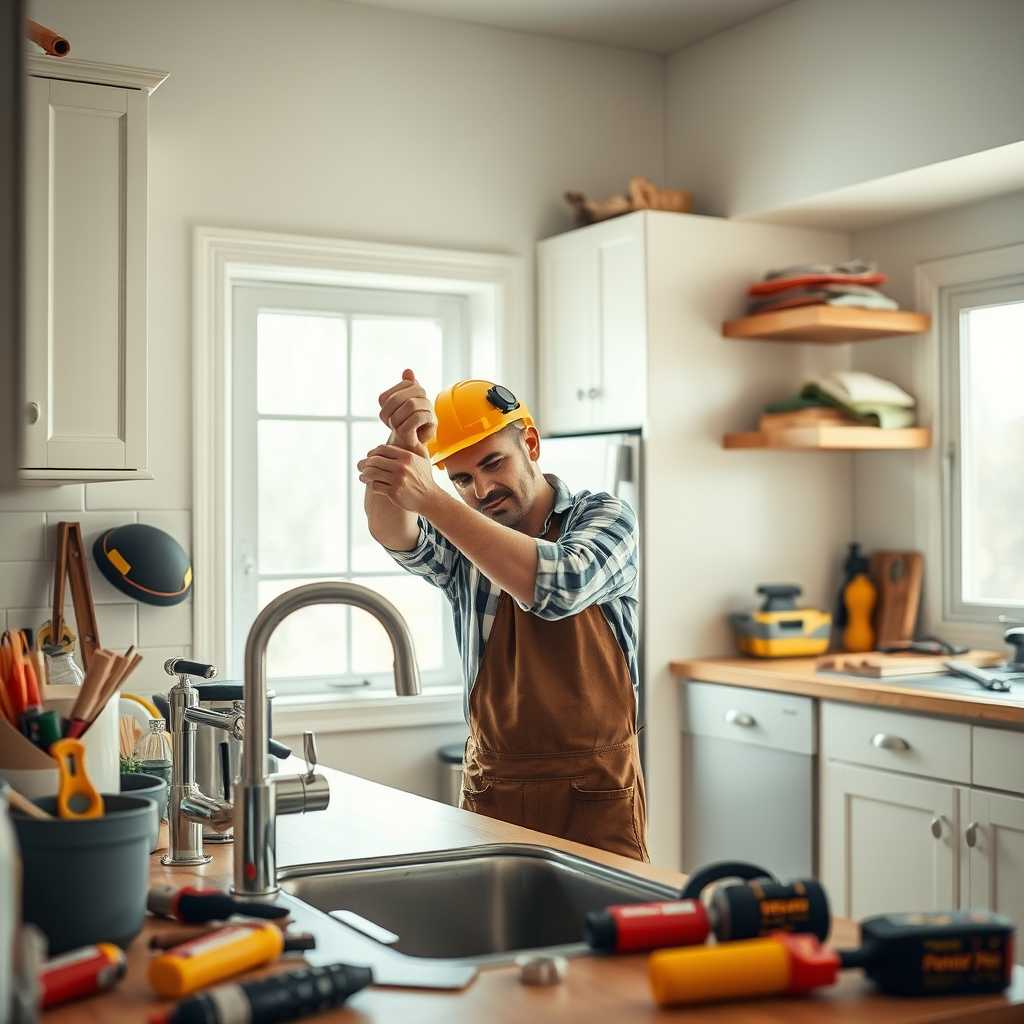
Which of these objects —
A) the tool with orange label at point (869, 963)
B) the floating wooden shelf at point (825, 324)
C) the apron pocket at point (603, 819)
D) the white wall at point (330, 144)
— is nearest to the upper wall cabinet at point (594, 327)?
the white wall at point (330, 144)

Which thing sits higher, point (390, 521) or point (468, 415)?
point (468, 415)

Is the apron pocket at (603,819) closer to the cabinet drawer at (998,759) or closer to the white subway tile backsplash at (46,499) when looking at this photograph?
the cabinet drawer at (998,759)

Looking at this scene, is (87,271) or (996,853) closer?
(996,853)

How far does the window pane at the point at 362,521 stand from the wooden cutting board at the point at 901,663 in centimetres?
136

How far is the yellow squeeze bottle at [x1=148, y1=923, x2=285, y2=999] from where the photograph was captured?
4.17 feet

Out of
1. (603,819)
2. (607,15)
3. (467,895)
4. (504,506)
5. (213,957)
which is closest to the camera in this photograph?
(213,957)

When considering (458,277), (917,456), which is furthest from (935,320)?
(458,277)

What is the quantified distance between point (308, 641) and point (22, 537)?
934mm

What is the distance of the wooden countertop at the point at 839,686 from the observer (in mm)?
3090

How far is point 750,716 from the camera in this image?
3.74 m

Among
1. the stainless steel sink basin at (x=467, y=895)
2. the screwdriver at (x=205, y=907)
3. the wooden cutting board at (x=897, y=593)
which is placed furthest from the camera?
the wooden cutting board at (x=897, y=593)

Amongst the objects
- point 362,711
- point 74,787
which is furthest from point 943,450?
point 74,787

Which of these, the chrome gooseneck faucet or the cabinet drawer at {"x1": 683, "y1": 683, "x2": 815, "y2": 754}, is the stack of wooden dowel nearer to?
the chrome gooseneck faucet

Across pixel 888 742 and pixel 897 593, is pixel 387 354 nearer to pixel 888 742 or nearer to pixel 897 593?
pixel 897 593
